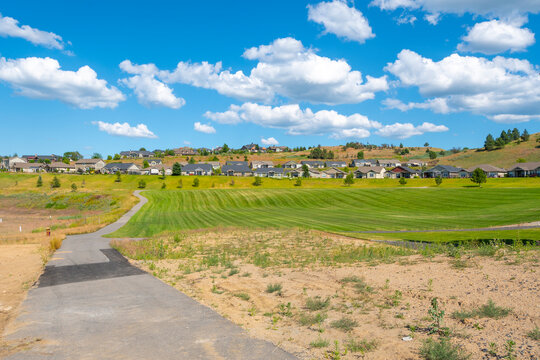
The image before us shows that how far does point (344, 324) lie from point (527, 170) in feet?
477

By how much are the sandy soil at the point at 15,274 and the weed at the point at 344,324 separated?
9.96m

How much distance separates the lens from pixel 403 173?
146250mm

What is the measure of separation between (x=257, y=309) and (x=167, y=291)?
16.1 feet

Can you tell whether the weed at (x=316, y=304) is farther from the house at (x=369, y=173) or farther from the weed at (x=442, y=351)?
the house at (x=369, y=173)

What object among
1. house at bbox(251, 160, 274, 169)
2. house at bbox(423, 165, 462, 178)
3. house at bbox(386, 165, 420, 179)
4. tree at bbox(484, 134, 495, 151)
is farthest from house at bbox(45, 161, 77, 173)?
tree at bbox(484, 134, 495, 151)

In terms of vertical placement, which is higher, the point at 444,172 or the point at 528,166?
the point at 528,166

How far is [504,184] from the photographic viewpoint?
9644cm

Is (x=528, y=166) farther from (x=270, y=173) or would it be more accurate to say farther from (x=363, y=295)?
(x=363, y=295)

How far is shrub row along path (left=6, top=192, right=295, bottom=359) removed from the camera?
9.70m

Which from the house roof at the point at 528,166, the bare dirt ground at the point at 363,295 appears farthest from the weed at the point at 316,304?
the house roof at the point at 528,166

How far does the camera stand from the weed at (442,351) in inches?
334

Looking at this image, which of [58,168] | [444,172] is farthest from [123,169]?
[444,172]

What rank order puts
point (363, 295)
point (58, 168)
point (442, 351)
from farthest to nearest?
point (58, 168) → point (363, 295) → point (442, 351)

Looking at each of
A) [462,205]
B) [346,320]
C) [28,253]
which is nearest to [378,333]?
[346,320]
